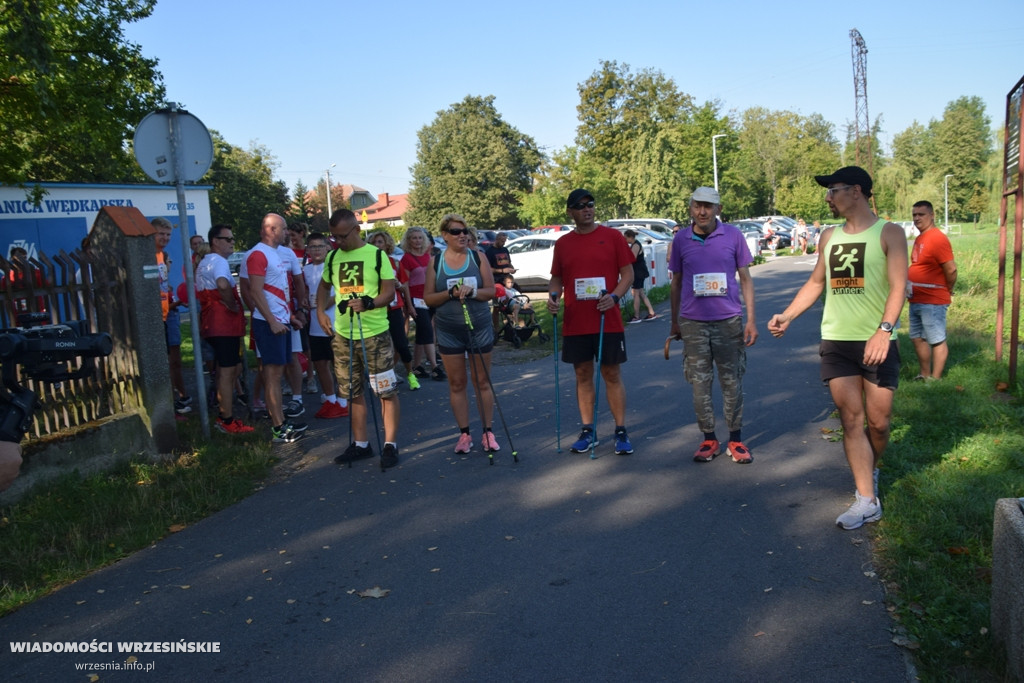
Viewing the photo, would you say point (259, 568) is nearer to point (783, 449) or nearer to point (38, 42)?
point (783, 449)

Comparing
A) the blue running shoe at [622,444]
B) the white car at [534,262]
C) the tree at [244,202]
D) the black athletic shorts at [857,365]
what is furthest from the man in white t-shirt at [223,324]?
the tree at [244,202]

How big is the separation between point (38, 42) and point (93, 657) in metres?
6.94

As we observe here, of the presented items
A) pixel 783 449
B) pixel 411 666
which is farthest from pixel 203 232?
A: pixel 411 666

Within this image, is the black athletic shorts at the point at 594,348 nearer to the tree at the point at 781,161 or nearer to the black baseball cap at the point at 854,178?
the black baseball cap at the point at 854,178

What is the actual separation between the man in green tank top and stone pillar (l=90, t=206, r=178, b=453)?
18.0 feet

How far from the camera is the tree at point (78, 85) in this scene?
9.96m

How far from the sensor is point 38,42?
827 cm

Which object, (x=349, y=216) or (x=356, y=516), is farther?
(x=349, y=216)

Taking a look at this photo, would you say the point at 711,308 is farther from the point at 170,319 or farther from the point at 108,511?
the point at 170,319

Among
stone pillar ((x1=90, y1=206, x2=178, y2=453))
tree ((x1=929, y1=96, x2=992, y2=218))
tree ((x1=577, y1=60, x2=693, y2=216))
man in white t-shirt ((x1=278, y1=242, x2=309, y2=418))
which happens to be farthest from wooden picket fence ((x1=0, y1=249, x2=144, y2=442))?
tree ((x1=929, y1=96, x2=992, y2=218))

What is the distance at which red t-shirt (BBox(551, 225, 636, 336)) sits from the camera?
6547 mm

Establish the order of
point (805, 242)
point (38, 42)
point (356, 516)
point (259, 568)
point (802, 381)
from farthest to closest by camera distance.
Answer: point (805, 242)
point (802, 381)
point (38, 42)
point (356, 516)
point (259, 568)

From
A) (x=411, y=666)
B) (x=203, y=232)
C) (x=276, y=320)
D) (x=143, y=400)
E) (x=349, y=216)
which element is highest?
(x=203, y=232)

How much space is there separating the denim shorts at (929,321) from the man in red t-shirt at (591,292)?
3.54 m
